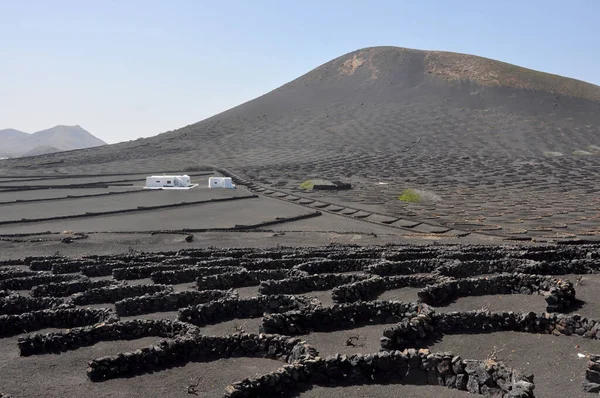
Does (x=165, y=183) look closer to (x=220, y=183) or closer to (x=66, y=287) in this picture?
(x=220, y=183)

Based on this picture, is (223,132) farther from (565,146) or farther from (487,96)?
(565,146)

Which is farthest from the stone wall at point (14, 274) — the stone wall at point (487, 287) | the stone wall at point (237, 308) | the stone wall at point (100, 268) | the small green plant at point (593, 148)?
the small green plant at point (593, 148)

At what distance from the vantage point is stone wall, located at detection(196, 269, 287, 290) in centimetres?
2111

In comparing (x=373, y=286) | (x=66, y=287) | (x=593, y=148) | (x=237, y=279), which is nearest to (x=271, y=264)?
(x=237, y=279)

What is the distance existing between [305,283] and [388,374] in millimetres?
9005

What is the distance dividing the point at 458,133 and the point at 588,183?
3716cm

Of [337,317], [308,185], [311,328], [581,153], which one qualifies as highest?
[581,153]

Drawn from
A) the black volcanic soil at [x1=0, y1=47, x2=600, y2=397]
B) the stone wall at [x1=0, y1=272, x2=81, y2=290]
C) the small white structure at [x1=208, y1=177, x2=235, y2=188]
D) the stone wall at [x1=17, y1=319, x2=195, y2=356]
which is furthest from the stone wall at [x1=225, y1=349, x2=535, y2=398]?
the small white structure at [x1=208, y1=177, x2=235, y2=188]

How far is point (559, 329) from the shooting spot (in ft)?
44.5

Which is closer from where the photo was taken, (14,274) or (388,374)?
(388,374)

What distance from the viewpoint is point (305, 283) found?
20.2 m

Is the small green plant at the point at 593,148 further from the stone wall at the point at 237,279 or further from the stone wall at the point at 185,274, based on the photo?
the stone wall at the point at 185,274

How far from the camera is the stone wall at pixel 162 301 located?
18083mm

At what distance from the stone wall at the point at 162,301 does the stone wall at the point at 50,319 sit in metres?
1.12
